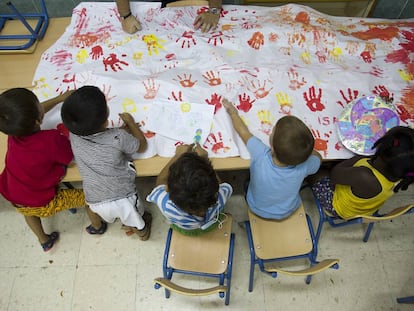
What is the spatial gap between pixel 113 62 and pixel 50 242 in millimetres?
1167

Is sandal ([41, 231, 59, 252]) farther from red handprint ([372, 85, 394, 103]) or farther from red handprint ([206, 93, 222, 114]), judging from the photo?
red handprint ([372, 85, 394, 103])

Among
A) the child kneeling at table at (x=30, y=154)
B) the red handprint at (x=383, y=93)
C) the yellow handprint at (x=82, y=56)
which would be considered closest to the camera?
the child kneeling at table at (x=30, y=154)

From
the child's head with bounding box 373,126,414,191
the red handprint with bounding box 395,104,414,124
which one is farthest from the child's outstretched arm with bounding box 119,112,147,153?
the red handprint with bounding box 395,104,414,124

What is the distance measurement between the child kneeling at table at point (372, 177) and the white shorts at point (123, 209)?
0.99 meters

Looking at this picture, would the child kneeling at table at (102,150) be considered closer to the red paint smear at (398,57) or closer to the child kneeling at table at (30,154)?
the child kneeling at table at (30,154)

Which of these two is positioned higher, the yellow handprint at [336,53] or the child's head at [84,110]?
the yellow handprint at [336,53]

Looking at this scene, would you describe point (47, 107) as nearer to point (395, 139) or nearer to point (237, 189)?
point (237, 189)

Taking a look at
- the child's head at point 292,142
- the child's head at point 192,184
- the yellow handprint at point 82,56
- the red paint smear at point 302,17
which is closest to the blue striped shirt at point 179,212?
the child's head at point 192,184

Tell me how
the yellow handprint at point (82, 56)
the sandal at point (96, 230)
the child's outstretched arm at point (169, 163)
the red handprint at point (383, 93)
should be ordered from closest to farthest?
the child's outstretched arm at point (169, 163) → the red handprint at point (383, 93) → the yellow handprint at point (82, 56) → the sandal at point (96, 230)

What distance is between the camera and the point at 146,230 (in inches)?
75.9

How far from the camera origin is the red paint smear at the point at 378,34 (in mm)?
1885

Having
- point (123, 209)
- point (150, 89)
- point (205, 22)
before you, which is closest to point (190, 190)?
point (123, 209)

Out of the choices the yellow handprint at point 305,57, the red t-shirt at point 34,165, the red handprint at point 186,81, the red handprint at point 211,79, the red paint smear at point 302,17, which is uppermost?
the red paint smear at point 302,17

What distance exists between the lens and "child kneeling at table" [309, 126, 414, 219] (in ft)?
4.19
